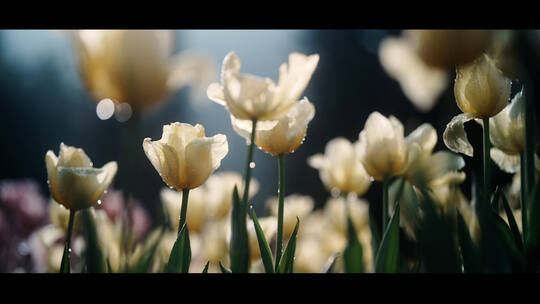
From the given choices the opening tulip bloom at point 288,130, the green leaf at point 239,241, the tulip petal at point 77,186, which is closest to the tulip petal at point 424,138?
the opening tulip bloom at point 288,130

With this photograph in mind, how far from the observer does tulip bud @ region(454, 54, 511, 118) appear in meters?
0.71

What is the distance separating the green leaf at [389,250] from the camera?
28.7 inches

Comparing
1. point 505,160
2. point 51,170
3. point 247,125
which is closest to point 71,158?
point 51,170

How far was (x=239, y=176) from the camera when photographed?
154 cm

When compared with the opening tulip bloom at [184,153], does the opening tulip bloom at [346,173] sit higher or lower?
lower

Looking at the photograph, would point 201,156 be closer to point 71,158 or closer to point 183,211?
point 183,211

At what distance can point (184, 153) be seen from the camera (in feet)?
2.47

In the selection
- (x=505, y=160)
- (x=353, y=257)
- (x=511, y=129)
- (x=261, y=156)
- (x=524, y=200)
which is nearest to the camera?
(x=524, y=200)

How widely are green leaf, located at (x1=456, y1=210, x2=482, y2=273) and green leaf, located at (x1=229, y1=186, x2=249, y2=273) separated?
307 mm

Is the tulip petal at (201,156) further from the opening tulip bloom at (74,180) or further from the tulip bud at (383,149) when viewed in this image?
the tulip bud at (383,149)

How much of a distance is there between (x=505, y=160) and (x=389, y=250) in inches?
13.8

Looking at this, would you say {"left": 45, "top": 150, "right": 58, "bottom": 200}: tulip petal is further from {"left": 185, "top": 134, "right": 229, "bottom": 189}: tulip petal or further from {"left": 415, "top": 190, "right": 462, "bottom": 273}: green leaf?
{"left": 415, "top": 190, "right": 462, "bottom": 273}: green leaf

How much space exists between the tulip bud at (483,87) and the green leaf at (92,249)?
605 mm
